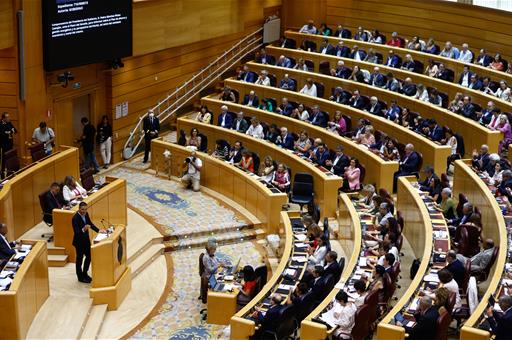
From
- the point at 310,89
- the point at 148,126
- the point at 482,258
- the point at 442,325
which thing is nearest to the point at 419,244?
the point at 482,258

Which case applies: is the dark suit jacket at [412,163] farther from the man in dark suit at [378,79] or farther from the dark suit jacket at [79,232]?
the dark suit jacket at [79,232]

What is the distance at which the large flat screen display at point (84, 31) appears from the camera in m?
17.5

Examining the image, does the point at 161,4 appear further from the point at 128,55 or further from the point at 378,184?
the point at 378,184

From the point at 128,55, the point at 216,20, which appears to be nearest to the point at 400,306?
the point at 128,55

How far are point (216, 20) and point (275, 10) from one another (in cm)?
372

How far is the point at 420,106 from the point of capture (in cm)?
1961

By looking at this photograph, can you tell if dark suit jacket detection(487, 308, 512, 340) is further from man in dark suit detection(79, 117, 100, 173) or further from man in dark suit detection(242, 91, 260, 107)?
man in dark suit detection(242, 91, 260, 107)

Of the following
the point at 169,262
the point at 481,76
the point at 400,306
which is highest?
the point at 481,76

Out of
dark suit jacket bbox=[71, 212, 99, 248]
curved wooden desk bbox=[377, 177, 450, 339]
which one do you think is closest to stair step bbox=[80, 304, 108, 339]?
dark suit jacket bbox=[71, 212, 99, 248]

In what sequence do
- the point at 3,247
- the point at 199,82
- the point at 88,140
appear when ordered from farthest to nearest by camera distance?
the point at 199,82 < the point at 88,140 < the point at 3,247

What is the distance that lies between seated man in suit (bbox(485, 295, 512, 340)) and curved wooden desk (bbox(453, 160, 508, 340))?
0.39 ft

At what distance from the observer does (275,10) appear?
25.8 m

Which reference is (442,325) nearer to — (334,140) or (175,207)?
(175,207)

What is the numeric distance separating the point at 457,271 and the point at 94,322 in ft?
16.4
